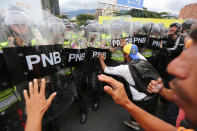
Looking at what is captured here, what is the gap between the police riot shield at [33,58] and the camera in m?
0.95

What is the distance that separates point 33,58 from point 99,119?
206 centimetres

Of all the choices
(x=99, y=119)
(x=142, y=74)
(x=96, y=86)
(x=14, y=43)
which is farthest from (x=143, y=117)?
(x=96, y=86)

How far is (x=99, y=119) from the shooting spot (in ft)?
8.02

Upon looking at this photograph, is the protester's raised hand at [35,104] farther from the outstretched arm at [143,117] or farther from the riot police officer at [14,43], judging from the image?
the outstretched arm at [143,117]

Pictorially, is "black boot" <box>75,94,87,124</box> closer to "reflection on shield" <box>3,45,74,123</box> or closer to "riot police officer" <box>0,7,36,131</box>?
"reflection on shield" <box>3,45,74,123</box>

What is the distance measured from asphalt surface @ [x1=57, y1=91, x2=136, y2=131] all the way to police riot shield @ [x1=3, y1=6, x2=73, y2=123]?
3.83ft

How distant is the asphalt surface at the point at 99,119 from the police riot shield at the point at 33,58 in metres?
1.17

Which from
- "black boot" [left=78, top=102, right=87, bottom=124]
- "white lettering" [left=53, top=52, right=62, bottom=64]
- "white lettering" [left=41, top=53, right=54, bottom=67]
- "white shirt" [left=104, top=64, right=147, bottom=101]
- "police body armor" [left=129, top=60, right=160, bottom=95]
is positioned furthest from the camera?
"black boot" [left=78, top=102, right=87, bottom=124]

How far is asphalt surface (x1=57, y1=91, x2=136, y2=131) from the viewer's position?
2223 mm

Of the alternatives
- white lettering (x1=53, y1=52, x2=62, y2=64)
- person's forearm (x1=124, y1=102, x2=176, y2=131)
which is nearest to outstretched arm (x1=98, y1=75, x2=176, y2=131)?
person's forearm (x1=124, y1=102, x2=176, y2=131)

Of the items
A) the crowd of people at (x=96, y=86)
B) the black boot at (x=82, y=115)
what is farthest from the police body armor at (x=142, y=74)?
the black boot at (x=82, y=115)

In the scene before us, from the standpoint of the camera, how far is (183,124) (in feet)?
3.10

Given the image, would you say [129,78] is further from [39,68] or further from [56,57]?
[39,68]

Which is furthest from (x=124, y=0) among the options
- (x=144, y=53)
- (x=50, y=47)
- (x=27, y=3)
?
(x=50, y=47)
